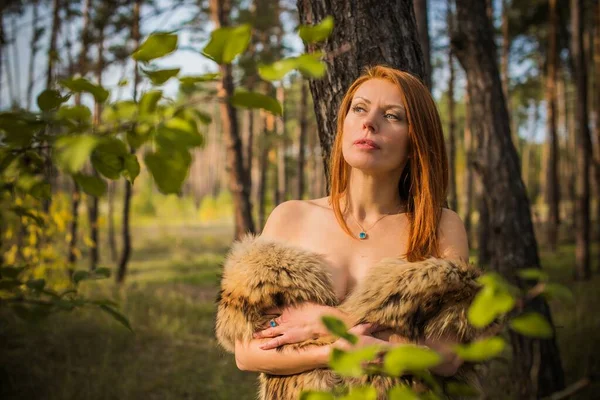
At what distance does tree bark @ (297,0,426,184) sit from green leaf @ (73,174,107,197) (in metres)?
1.31

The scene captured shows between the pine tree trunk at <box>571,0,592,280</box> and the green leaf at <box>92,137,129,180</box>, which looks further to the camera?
the pine tree trunk at <box>571,0,592,280</box>

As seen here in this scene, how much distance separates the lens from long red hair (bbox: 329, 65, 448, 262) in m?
1.82

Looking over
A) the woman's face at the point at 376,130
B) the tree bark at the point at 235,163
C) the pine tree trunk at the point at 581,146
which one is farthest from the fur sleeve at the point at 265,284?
the pine tree trunk at the point at 581,146

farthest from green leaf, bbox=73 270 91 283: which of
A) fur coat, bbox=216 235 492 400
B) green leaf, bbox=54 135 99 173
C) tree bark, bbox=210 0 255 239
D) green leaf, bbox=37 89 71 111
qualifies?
tree bark, bbox=210 0 255 239

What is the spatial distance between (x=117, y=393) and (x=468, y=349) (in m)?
4.43

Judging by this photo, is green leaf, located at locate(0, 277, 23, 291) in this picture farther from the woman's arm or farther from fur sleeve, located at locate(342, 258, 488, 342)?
fur sleeve, located at locate(342, 258, 488, 342)

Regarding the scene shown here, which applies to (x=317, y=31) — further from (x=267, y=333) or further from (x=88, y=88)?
(x=267, y=333)

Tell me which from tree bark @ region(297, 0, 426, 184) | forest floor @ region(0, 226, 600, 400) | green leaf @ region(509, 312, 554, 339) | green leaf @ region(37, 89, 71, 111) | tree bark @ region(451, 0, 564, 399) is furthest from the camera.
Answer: forest floor @ region(0, 226, 600, 400)

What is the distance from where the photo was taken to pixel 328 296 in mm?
1712

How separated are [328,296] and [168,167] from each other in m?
0.99

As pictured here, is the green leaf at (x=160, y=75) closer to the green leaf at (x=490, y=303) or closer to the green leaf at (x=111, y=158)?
the green leaf at (x=111, y=158)

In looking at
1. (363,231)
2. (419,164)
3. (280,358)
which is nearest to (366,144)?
(419,164)

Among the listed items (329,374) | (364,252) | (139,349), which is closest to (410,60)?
(364,252)

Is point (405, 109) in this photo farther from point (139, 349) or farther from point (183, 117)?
point (139, 349)
